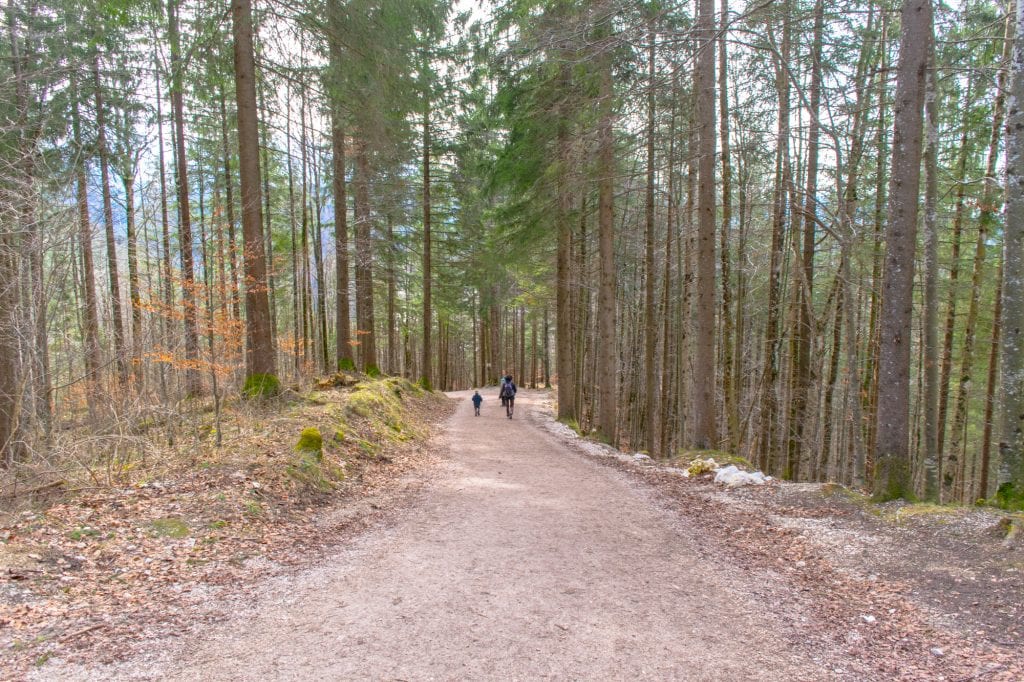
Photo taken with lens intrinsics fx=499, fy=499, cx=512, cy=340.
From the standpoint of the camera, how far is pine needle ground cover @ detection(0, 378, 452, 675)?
328cm

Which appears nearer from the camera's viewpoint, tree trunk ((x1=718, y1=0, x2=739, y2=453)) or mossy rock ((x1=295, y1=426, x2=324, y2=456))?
mossy rock ((x1=295, y1=426, x2=324, y2=456))

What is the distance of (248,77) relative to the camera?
9430 mm

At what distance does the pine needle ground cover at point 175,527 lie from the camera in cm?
328

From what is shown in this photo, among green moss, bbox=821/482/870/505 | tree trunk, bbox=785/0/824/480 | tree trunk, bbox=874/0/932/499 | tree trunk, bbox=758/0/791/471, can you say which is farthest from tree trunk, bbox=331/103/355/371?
tree trunk, bbox=874/0/932/499

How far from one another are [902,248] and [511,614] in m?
Result: 5.63

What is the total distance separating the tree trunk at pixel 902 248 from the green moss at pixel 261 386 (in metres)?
9.71

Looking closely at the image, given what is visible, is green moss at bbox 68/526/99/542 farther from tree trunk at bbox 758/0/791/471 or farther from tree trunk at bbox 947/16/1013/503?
tree trunk at bbox 947/16/1013/503

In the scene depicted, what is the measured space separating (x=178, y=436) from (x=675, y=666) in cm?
752

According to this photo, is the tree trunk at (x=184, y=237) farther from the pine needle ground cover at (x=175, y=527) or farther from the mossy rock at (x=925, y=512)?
the mossy rock at (x=925, y=512)

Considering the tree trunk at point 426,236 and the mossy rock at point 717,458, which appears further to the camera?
the tree trunk at point 426,236

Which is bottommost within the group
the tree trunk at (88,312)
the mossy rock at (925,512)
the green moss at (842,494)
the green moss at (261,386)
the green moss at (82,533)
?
the green moss at (842,494)

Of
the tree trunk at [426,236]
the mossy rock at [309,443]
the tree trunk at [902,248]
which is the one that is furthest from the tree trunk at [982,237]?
the tree trunk at [426,236]

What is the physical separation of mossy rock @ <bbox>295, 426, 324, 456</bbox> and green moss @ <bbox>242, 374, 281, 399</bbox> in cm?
264

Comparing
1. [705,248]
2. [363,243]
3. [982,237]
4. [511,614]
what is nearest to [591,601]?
[511,614]
